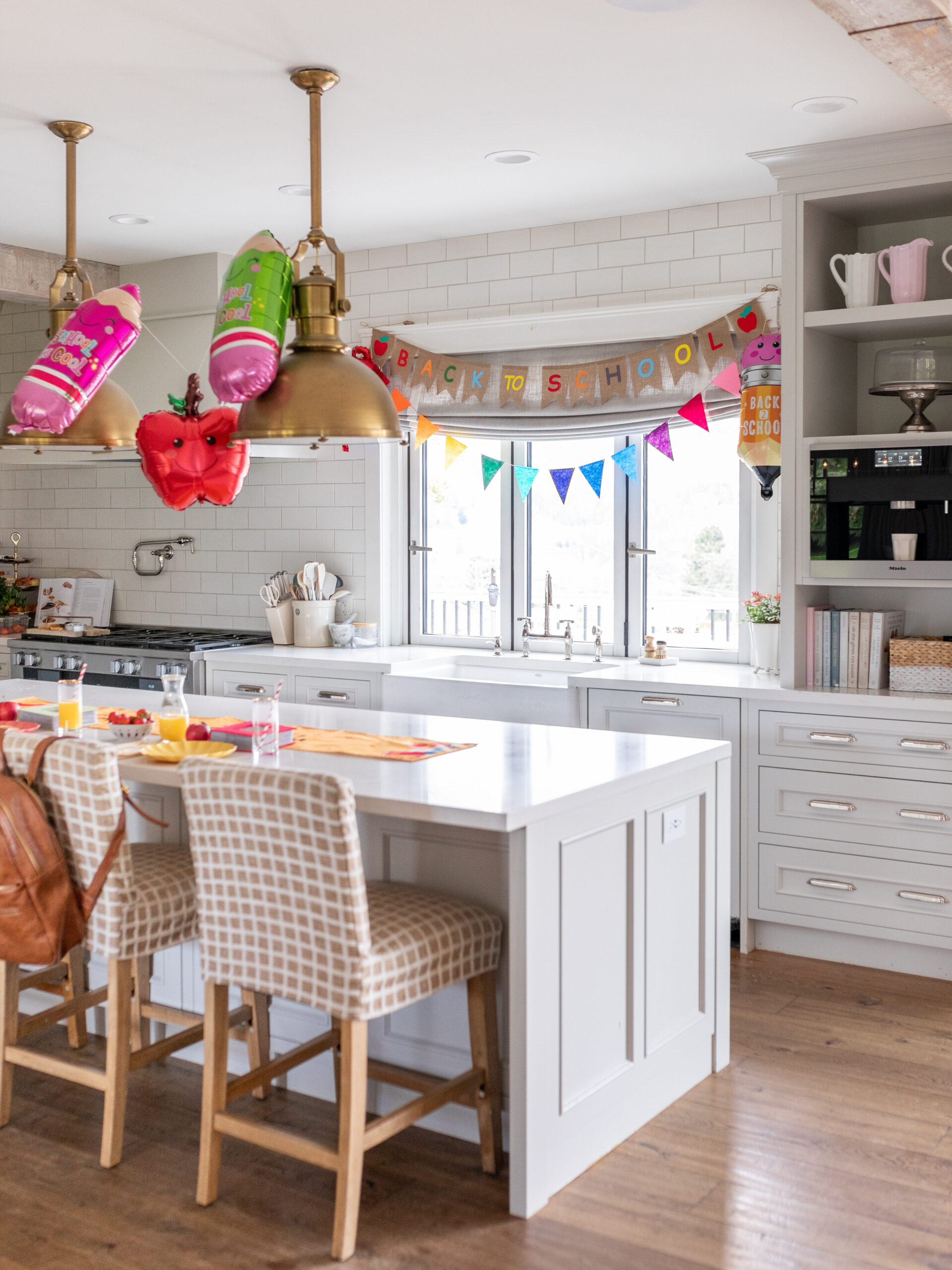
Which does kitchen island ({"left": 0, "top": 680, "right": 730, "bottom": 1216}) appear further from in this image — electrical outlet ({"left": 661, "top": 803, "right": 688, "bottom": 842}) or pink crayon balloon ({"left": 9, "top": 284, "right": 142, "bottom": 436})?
pink crayon balloon ({"left": 9, "top": 284, "right": 142, "bottom": 436})

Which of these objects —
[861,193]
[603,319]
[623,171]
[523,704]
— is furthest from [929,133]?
[523,704]

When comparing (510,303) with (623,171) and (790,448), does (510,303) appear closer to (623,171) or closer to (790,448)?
(623,171)

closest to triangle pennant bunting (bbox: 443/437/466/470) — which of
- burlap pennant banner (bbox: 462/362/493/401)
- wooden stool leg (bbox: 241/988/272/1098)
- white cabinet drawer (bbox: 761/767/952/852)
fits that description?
burlap pennant banner (bbox: 462/362/493/401)

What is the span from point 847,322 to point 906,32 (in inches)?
59.7

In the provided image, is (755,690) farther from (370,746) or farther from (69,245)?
(69,245)

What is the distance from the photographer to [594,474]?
5227mm

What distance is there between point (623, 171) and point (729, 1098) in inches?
122

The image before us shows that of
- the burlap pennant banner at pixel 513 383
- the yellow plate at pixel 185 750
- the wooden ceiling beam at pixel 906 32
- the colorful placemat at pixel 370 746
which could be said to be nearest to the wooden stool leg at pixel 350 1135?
the colorful placemat at pixel 370 746

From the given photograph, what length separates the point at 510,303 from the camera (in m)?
5.34

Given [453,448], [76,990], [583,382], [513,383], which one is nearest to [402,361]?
[453,448]

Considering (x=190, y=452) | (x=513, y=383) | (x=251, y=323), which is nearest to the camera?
(x=251, y=323)

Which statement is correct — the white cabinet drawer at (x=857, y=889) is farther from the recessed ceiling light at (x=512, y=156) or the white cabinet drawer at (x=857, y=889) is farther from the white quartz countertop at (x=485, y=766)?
the recessed ceiling light at (x=512, y=156)

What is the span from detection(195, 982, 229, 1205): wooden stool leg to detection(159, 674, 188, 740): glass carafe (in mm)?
761

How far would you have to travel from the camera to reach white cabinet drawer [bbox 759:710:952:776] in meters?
3.91
